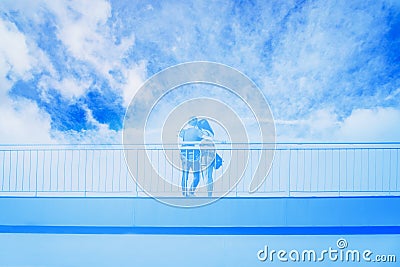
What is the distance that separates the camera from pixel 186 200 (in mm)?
3213

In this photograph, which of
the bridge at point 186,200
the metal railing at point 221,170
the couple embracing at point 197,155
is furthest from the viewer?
the couple embracing at point 197,155

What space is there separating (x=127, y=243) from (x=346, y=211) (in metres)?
1.49

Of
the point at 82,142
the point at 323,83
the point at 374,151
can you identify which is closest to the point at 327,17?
the point at 323,83

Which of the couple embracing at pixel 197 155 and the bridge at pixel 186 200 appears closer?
the bridge at pixel 186 200

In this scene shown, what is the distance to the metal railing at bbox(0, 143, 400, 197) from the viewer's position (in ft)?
10.0

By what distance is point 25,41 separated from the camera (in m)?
2.95

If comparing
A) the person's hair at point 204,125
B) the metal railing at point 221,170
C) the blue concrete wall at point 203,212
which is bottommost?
the blue concrete wall at point 203,212

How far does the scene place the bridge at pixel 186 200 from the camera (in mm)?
2926

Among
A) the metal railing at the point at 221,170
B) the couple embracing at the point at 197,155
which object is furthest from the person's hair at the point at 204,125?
the metal railing at the point at 221,170

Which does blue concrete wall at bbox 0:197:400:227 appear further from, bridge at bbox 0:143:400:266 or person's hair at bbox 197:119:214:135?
person's hair at bbox 197:119:214:135

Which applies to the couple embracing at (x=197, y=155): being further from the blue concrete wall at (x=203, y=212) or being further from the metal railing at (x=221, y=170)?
the blue concrete wall at (x=203, y=212)

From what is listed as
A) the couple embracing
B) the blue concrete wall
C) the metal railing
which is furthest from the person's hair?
the blue concrete wall

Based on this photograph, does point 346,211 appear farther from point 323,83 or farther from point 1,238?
point 1,238

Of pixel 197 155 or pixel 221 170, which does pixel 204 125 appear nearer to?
pixel 197 155
